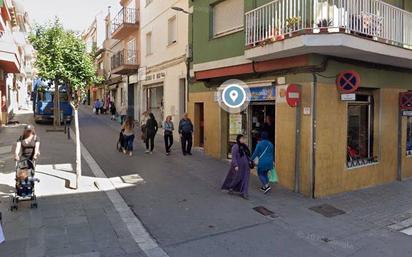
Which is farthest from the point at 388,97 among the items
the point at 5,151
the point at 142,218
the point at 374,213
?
the point at 5,151

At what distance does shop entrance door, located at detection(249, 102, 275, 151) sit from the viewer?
10.9 metres

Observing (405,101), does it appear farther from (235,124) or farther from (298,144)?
(235,124)

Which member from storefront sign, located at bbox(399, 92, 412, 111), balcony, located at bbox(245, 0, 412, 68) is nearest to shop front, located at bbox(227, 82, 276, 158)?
balcony, located at bbox(245, 0, 412, 68)

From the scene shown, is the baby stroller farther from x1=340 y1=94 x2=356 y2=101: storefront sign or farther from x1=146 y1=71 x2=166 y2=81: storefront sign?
x1=146 y1=71 x2=166 y2=81: storefront sign

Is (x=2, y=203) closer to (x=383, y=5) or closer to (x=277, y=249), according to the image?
(x=277, y=249)

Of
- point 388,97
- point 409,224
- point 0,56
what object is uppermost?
point 0,56

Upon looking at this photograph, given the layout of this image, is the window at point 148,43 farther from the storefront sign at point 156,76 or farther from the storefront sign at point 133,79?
the storefront sign at point 133,79

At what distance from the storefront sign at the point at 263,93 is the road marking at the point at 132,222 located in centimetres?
477

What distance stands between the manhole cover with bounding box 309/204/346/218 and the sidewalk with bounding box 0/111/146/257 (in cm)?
416

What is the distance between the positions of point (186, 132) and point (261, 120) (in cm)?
305

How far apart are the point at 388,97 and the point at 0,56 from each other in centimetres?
1522

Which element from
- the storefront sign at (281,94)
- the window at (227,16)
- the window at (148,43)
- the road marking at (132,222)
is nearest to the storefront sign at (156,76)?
the window at (148,43)

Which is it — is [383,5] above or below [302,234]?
above

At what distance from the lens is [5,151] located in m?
12.9
